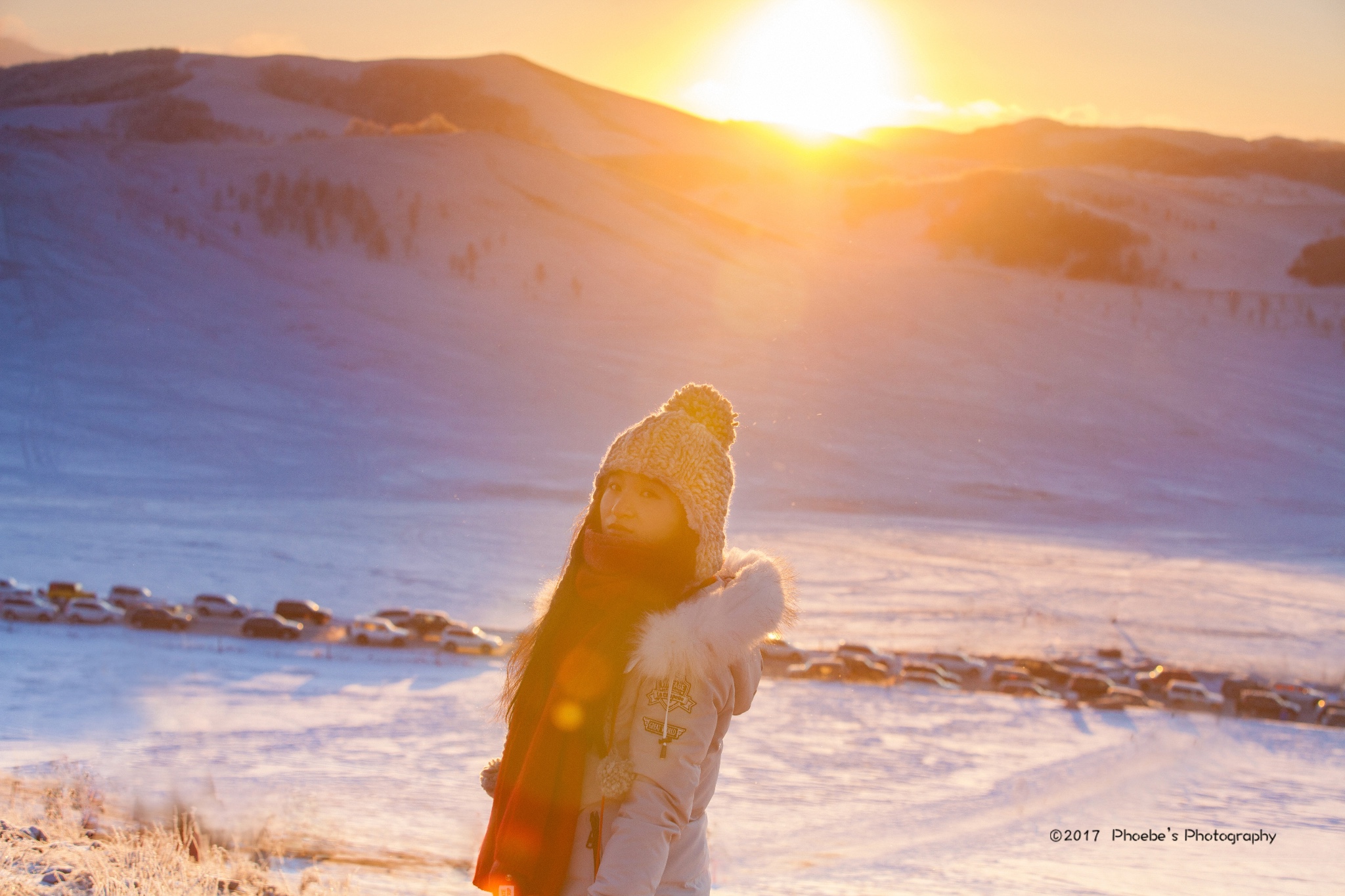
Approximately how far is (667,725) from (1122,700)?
9.33m

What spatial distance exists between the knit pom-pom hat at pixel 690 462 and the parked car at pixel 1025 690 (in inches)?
353

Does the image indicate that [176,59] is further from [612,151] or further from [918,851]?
[918,851]

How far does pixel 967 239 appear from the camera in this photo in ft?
160

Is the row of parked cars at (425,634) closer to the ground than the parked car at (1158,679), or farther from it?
closer to the ground

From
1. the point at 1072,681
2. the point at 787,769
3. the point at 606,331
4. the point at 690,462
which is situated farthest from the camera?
the point at 606,331

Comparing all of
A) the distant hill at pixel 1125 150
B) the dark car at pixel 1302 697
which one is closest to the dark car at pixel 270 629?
the dark car at pixel 1302 697

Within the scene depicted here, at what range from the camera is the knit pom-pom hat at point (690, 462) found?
5.41 feet

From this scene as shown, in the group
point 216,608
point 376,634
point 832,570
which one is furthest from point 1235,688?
point 216,608

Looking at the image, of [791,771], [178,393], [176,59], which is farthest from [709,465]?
[176,59]

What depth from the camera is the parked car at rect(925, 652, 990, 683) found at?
11016 mm

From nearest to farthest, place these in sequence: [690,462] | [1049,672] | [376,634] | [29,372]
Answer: [690,462] → [376,634] → [1049,672] → [29,372]

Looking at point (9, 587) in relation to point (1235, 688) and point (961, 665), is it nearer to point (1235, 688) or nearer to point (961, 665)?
point (961, 665)

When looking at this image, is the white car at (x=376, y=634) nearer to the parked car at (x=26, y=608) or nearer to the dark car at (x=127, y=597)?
the dark car at (x=127, y=597)

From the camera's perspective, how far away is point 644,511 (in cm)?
167
